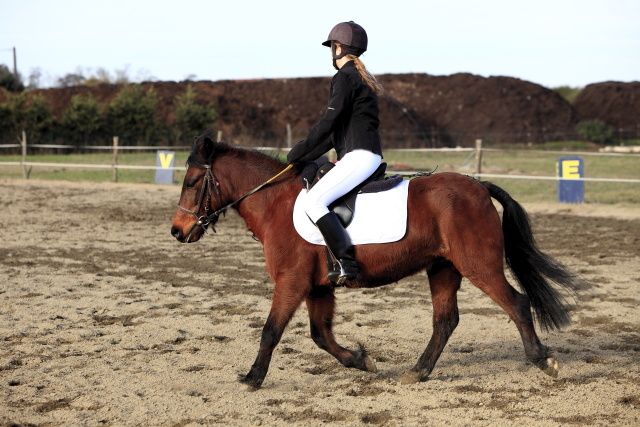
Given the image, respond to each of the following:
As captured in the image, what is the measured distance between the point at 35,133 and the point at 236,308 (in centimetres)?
3662

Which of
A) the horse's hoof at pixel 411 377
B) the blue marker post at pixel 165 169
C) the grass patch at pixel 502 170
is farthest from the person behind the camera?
the blue marker post at pixel 165 169

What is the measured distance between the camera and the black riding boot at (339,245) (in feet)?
16.9

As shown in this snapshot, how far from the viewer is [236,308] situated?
7.74 metres

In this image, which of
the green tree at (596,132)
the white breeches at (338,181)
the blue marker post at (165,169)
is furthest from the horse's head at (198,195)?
the green tree at (596,132)

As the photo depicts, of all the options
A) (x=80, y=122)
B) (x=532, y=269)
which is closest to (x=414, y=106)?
(x=80, y=122)

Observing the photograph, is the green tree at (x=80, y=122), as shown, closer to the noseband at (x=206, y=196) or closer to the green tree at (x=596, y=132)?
the green tree at (x=596, y=132)

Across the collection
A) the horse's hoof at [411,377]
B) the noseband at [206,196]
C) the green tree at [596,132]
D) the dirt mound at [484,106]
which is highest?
the dirt mound at [484,106]

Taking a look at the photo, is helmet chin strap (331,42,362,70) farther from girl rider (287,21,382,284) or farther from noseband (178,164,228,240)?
noseband (178,164,228,240)

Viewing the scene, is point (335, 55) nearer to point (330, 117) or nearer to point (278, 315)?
point (330, 117)

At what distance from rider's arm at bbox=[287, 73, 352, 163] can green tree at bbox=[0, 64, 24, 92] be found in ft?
188

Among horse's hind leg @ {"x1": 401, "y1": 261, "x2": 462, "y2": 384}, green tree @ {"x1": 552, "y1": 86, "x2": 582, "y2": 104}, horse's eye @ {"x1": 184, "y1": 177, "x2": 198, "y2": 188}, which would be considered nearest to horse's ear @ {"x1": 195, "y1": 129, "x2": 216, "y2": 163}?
horse's eye @ {"x1": 184, "y1": 177, "x2": 198, "y2": 188}

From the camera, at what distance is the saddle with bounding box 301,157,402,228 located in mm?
5293

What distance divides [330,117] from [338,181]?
0.40 m

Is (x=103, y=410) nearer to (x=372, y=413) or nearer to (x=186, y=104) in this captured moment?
(x=372, y=413)
